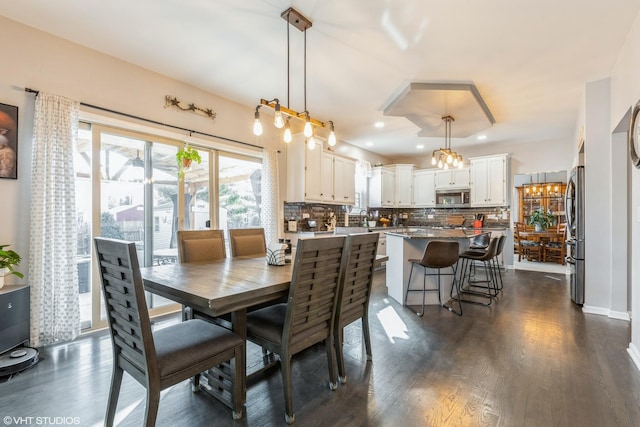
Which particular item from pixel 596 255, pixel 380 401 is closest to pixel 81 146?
pixel 380 401

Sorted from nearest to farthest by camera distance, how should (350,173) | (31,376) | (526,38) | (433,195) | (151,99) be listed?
(31,376) < (526,38) < (151,99) < (350,173) < (433,195)

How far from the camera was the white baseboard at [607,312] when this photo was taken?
129 inches

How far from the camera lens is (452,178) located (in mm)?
7082

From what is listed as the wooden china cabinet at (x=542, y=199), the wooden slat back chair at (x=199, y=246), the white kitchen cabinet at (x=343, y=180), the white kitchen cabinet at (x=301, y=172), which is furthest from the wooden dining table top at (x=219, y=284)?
the wooden china cabinet at (x=542, y=199)

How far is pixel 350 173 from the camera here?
607 cm

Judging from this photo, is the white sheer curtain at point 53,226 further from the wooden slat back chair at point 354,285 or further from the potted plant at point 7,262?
the wooden slat back chair at point 354,285

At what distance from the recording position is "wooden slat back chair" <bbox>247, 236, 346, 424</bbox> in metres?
1.67

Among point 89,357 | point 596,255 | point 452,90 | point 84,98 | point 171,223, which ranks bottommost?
point 89,357

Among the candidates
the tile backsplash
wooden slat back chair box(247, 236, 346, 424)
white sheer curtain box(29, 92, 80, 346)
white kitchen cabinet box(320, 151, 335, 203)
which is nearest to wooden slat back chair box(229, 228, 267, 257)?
wooden slat back chair box(247, 236, 346, 424)

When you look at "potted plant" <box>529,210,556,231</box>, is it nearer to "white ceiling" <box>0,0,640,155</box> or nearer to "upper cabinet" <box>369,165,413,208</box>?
"upper cabinet" <box>369,165,413,208</box>

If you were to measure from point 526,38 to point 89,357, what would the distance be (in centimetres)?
451

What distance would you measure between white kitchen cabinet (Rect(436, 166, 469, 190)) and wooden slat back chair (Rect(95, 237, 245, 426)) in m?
6.53

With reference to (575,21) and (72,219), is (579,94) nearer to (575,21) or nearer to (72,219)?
(575,21)

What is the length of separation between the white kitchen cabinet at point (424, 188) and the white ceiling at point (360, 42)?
3.38 m
